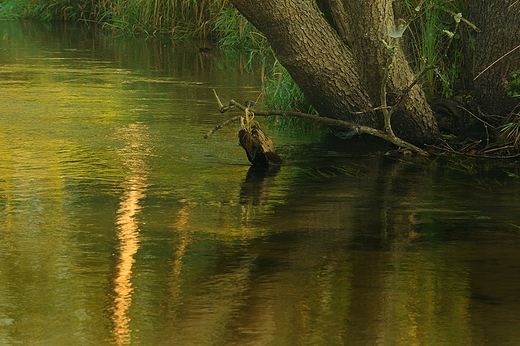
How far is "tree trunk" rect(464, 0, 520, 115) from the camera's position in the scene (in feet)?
26.4

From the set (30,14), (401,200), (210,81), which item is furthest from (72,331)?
(30,14)

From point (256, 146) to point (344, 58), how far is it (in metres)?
1.07

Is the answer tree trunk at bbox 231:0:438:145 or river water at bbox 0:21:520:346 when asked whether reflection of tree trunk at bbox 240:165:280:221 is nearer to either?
river water at bbox 0:21:520:346

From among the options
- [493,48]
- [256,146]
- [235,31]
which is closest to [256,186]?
[256,146]

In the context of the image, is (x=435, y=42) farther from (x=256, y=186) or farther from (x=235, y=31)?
(x=235, y=31)

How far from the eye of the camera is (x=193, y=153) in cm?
797

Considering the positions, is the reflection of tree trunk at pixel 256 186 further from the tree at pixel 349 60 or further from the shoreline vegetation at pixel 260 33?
the shoreline vegetation at pixel 260 33

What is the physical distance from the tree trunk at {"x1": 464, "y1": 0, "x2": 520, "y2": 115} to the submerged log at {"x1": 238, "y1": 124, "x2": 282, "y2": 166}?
1.65 m

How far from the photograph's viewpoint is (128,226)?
19.0 feet

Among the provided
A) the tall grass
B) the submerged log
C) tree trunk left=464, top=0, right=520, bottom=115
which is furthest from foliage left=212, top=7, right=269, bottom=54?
the submerged log

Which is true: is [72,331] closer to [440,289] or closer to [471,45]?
[440,289]

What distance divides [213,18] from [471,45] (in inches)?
394

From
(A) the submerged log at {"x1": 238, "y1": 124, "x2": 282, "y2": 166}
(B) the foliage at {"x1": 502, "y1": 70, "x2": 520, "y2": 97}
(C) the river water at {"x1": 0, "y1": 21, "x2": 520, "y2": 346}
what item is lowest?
(C) the river water at {"x1": 0, "y1": 21, "x2": 520, "y2": 346}

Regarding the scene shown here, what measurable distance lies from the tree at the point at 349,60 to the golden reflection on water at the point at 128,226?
1.25 m
